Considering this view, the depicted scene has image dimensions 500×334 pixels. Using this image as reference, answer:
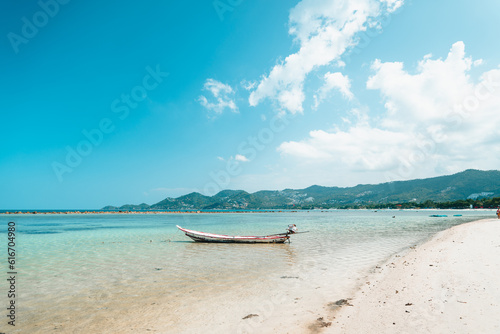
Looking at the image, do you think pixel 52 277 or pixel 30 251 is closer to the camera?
pixel 52 277

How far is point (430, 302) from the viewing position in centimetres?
713

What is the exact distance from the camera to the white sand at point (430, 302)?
5.74 metres

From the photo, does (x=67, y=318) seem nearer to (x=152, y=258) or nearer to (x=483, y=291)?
(x=152, y=258)

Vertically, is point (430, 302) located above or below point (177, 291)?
above

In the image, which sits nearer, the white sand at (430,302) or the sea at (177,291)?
the white sand at (430,302)

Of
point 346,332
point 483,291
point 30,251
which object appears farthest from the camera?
point 30,251

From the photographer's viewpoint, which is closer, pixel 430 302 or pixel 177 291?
pixel 430 302

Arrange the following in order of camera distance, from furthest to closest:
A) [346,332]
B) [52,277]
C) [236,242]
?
[236,242], [52,277], [346,332]

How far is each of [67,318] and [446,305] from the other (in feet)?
35.8

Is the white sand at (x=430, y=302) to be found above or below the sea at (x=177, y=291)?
above

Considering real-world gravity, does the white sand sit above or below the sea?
above

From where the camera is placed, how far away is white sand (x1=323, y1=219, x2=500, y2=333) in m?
5.74

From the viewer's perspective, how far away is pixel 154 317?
7.83 metres

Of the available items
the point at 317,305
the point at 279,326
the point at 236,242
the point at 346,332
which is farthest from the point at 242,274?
the point at 236,242
